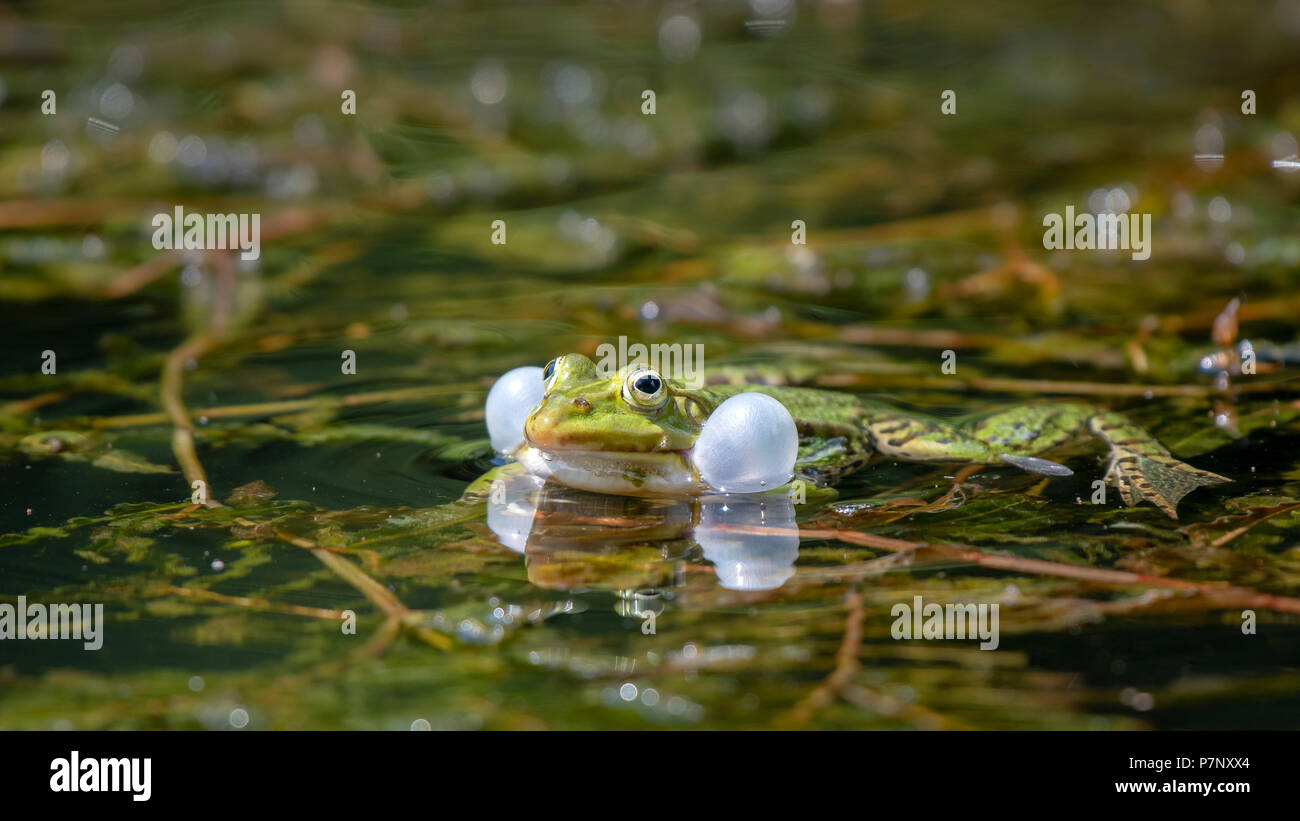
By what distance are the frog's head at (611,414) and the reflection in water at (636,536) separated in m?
0.27

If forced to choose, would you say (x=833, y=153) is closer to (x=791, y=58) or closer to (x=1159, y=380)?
(x=791, y=58)

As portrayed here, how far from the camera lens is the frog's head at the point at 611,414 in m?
4.66

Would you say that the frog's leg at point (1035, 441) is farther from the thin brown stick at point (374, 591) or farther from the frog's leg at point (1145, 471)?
the thin brown stick at point (374, 591)

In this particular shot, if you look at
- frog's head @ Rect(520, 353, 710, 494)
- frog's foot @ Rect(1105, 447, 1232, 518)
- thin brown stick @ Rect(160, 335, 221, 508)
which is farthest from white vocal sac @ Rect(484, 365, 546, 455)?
frog's foot @ Rect(1105, 447, 1232, 518)

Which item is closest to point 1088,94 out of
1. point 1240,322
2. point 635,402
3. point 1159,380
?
point 1240,322

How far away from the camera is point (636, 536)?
457 centimetres

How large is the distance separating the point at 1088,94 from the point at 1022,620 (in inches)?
446

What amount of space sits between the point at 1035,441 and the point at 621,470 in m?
1.79

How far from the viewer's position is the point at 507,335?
23.7 feet

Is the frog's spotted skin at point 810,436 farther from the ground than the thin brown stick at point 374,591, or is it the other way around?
the frog's spotted skin at point 810,436

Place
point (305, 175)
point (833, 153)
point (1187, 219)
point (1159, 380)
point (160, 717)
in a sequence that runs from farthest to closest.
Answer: point (833, 153) < point (305, 175) < point (1187, 219) < point (1159, 380) < point (160, 717)

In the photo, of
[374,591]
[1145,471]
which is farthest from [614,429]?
[1145,471]

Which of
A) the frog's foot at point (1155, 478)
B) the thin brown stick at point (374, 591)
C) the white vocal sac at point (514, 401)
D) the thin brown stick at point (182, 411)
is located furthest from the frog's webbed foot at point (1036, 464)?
the thin brown stick at point (182, 411)

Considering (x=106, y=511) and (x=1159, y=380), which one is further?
(x=1159, y=380)
